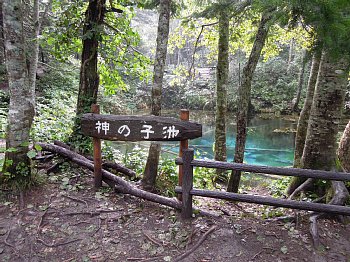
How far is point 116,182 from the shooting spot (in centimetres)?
473

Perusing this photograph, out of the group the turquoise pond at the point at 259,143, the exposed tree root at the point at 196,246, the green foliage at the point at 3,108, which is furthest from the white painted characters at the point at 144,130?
the turquoise pond at the point at 259,143

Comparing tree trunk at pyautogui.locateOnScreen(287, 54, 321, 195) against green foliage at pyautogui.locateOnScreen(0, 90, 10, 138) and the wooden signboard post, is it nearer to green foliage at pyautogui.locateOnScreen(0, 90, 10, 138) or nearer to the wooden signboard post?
the wooden signboard post

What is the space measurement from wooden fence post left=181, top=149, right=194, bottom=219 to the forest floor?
161 mm

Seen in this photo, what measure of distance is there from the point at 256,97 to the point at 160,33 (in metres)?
20.8

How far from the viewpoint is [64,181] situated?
4926 millimetres

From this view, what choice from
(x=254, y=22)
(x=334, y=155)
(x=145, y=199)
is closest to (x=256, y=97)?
(x=254, y=22)

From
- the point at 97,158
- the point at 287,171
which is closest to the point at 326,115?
the point at 287,171

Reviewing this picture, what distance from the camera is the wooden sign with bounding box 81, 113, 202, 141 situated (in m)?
3.97

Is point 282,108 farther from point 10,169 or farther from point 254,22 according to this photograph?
point 10,169

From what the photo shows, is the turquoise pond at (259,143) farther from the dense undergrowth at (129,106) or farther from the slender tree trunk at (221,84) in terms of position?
the slender tree trunk at (221,84)

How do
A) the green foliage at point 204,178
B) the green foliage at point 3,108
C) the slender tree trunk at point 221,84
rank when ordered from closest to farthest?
the green foliage at point 204,178 < the slender tree trunk at point 221,84 < the green foliage at point 3,108

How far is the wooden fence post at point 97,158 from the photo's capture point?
178 inches

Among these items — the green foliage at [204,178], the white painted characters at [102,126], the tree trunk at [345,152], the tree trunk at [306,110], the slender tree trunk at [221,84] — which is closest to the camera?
the white painted characters at [102,126]

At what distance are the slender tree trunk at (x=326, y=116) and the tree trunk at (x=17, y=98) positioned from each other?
491cm
